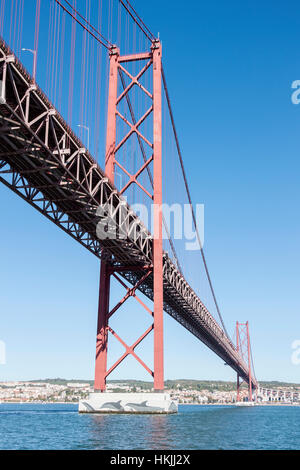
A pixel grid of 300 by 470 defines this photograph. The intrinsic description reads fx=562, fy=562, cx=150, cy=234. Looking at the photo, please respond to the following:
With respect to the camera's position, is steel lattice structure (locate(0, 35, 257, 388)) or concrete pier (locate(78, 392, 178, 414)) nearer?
steel lattice structure (locate(0, 35, 257, 388))

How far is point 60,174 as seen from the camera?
23.6 meters

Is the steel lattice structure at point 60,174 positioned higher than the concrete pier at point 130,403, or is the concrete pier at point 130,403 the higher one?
the steel lattice structure at point 60,174

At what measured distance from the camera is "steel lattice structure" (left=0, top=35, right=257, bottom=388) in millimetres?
19406

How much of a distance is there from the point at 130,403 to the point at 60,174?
46.3 feet

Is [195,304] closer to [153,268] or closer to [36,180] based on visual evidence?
[153,268]

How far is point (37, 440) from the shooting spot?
19.1 m

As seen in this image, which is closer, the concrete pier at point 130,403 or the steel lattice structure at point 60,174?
the steel lattice structure at point 60,174

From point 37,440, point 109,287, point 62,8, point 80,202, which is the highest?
point 62,8

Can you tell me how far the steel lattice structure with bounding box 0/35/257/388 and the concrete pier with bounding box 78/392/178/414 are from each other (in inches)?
111

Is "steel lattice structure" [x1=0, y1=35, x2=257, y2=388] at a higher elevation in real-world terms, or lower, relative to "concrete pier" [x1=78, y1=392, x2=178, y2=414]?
higher

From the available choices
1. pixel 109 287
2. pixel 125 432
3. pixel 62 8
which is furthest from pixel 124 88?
pixel 125 432

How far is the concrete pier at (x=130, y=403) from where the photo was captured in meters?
30.9

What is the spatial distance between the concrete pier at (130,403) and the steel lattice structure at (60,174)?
282 cm
